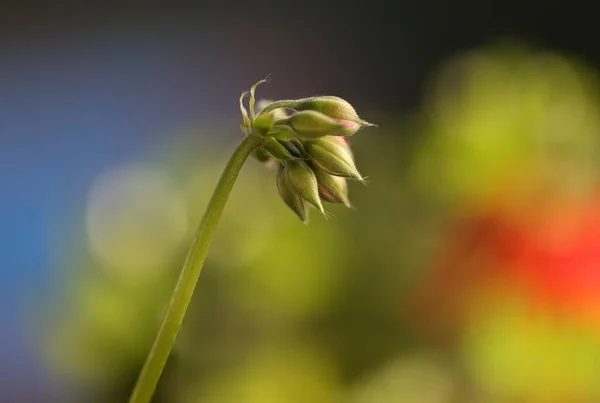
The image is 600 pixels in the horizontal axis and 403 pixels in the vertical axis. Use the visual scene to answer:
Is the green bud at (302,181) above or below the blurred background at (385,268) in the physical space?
above

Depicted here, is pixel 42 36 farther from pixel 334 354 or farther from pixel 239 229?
pixel 334 354

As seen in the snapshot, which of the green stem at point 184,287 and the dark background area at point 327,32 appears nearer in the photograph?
the green stem at point 184,287

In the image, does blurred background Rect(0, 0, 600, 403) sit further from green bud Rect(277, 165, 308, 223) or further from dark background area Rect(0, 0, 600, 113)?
green bud Rect(277, 165, 308, 223)

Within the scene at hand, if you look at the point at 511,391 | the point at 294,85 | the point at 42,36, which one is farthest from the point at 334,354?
the point at 42,36

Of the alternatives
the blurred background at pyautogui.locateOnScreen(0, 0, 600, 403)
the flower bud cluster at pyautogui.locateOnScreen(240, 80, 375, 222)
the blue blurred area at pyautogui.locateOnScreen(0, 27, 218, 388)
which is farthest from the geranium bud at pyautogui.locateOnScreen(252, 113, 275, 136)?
the blue blurred area at pyautogui.locateOnScreen(0, 27, 218, 388)

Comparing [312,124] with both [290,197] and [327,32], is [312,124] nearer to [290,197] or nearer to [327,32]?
[290,197]

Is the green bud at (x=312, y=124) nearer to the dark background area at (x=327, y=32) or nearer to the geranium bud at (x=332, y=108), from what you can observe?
the geranium bud at (x=332, y=108)

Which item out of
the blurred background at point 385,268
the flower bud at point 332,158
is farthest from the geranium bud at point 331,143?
the blurred background at point 385,268
